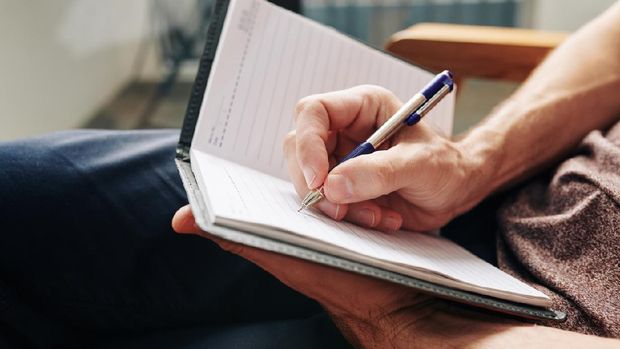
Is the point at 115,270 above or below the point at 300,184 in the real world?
below

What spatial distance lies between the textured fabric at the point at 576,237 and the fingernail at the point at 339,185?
0.67 ft

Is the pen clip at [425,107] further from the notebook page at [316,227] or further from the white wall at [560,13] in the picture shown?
the white wall at [560,13]

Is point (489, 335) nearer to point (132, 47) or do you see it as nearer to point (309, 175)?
point (309, 175)

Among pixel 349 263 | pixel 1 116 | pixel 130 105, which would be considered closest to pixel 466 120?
pixel 130 105

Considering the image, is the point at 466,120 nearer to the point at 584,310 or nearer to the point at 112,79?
the point at 112,79

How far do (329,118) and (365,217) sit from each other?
9 centimetres

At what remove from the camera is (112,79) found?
206 cm

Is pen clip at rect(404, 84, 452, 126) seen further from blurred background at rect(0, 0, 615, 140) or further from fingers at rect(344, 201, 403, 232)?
blurred background at rect(0, 0, 615, 140)

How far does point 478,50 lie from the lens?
86 centimetres

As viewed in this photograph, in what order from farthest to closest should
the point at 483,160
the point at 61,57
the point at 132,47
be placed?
the point at 132,47
the point at 61,57
the point at 483,160

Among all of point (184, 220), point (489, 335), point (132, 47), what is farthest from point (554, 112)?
point (132, 47)

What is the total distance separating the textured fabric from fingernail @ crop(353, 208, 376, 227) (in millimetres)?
161

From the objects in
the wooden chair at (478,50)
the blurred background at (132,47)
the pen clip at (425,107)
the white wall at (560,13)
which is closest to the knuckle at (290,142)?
the pen clip at (425,107)

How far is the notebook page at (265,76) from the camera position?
547 millimetres
